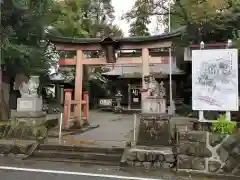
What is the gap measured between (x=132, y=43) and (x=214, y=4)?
6295mm

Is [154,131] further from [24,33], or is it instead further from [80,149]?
[24,33]

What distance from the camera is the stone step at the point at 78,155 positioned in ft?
25.3

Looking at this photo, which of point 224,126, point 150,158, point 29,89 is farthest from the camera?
point 29,89

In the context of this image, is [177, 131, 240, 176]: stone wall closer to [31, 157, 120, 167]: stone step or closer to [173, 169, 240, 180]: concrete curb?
[173, 169, 240, 180]: concrete curb

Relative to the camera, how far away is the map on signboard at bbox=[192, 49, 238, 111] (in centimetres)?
732

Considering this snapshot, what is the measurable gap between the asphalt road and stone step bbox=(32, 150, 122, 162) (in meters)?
0.44

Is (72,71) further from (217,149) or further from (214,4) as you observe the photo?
(217,149)

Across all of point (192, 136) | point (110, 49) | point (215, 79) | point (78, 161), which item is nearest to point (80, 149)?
point (78, 161)


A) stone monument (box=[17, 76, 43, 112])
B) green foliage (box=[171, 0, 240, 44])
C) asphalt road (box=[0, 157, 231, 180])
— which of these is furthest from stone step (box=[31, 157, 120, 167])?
green foliage (box=[171, 0, 240, 44])

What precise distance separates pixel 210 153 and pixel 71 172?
3408mm

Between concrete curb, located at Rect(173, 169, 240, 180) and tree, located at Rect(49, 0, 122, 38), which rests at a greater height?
tree, located at Rect(49, 0, 122, 38)

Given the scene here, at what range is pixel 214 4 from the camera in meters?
15.4

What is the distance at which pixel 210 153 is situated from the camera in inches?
271

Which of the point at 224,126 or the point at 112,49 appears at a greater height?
Result: the point at 112,49
